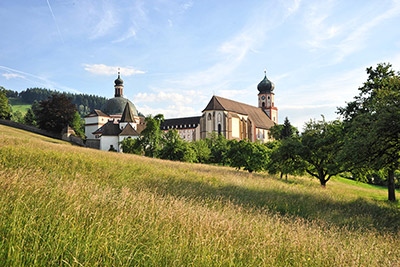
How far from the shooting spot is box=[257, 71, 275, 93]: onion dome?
108m

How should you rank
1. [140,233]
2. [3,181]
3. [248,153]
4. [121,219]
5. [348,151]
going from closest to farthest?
[140,233] < [121,219] < [3,181] < [348,151] < [248,153]

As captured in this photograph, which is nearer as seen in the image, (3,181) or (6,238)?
(6,238)

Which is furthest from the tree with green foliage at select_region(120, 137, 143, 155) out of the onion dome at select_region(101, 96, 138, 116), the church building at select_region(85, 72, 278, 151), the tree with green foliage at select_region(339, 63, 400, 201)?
the onion dome at select_region(101, 96, 138, 116)

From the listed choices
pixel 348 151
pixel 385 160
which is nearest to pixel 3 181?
pixel 348 151

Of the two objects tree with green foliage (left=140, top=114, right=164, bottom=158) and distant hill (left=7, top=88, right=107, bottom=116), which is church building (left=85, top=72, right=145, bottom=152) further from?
distant hill (left=7, top=88, right=107, bottom=116)

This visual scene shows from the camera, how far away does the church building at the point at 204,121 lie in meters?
63.5

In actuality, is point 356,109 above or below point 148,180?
above

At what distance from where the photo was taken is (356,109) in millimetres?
18953

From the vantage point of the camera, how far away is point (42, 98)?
573ft

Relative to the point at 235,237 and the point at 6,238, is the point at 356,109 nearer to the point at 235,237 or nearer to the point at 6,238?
the point at 235,237

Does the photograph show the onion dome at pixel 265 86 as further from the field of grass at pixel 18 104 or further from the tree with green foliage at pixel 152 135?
the field of grass at pixel 18 104

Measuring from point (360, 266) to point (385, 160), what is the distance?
13.0 meters

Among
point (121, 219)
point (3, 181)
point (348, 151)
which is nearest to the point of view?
point (121, 219)

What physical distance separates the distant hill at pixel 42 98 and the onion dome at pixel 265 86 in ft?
379
